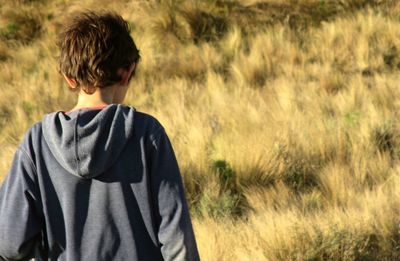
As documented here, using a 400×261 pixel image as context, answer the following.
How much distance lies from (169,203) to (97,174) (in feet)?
0.79

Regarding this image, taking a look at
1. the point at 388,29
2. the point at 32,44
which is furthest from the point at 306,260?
the point at 32,44

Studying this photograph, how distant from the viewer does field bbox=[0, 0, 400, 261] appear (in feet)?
11.8

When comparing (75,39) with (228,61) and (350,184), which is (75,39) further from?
(228,61)

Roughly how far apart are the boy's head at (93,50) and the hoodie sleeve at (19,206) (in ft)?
1.00

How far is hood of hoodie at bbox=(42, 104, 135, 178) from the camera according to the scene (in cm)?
Answer: 176

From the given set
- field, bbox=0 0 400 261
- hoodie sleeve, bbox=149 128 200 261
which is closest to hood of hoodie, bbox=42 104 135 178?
hoodie sleeve, bbox=149 128 200 261

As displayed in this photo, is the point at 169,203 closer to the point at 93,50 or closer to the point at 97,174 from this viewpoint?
the point at 97,174

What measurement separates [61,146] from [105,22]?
406 mm

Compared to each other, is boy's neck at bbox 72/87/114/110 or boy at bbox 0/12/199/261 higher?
boy's neck at bbox 72/87/114/110

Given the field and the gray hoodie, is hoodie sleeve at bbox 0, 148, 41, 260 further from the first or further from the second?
the field

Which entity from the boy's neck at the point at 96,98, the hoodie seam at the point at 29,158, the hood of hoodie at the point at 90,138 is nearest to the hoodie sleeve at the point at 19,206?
the hoodie seam at the point at 29,158

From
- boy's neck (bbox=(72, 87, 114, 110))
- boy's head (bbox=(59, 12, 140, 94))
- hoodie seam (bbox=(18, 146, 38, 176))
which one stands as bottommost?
hoodie seam (bbox=(18, 146, 38, 176))

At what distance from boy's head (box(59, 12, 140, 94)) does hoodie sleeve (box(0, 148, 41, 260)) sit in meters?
0.31

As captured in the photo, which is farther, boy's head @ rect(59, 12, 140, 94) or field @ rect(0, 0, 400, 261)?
field @ rect(0, 0, 400, 261)
